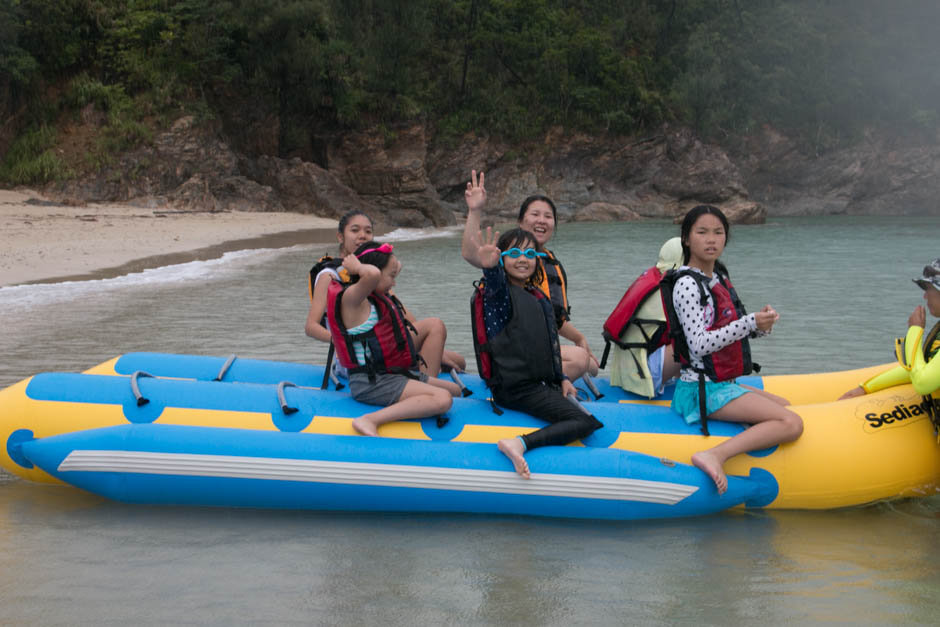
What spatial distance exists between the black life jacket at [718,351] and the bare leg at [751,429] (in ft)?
0.32

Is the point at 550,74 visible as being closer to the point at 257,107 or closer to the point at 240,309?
the point at 257,107

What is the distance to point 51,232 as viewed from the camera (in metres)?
13.3

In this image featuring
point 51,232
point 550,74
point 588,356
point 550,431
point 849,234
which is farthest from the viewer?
point 550,74

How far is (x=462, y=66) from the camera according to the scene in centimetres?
3484

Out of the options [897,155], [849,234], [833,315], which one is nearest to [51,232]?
[833,315]

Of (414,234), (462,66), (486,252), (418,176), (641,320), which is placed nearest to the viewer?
(486,252)

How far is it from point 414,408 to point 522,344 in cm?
47

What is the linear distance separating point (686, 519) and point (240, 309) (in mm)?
5502

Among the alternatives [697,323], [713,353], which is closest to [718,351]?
[713,353]

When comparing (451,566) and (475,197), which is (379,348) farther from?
(451,566)

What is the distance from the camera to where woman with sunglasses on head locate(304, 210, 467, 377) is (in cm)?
389

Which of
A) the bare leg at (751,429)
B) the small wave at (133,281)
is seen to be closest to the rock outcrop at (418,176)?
the small wave at (133,281)

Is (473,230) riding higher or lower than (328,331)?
higher

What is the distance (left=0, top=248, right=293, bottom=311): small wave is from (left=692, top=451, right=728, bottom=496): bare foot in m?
6.37
